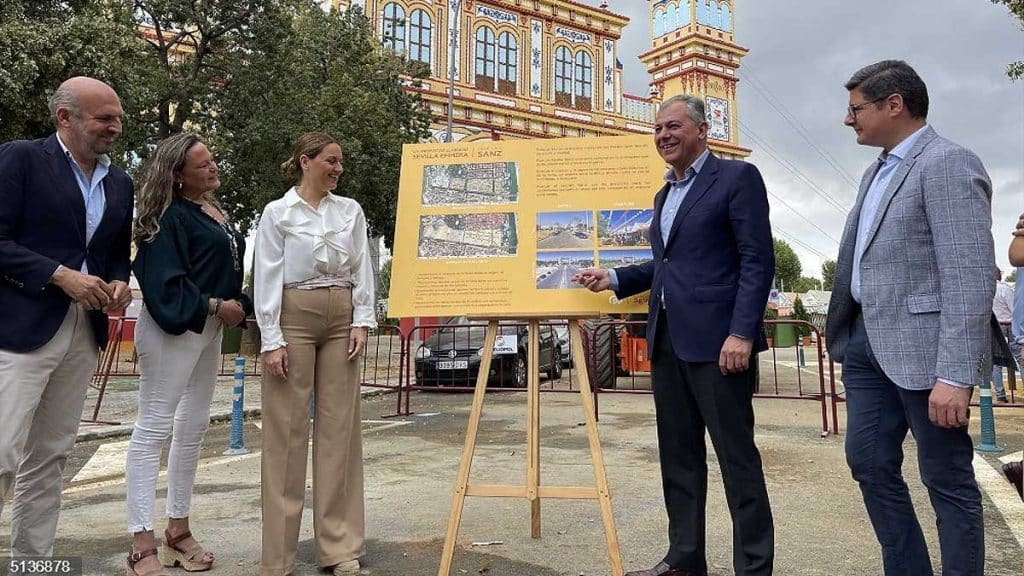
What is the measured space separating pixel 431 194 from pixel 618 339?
32.1ft

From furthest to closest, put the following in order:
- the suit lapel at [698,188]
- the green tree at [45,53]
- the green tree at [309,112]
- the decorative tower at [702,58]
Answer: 1. the decorative tower at [702,58]
2. the green tree at [309,112]
3. the green tree at [45,53]
4. the suit lapel at [698,188]

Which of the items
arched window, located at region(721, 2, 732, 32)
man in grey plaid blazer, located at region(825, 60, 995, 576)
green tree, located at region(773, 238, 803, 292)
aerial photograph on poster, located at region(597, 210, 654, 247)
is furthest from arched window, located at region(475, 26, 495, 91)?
green tree, located at region(773, 238, 803, 292)

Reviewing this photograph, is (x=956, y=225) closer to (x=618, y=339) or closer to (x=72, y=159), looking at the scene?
(x=72, y=159)

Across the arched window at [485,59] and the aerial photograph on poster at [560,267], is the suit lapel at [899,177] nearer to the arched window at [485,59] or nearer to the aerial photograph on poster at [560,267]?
the aerial photograph on poster at [560,267]

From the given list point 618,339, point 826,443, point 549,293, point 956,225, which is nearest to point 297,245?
point 549,293

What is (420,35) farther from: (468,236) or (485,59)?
(468,236)

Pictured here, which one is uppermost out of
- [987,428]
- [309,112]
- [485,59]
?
[485,59]

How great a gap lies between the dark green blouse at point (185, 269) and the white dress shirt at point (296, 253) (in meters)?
0.23

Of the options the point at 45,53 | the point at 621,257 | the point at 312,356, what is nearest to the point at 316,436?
the point at 312,356

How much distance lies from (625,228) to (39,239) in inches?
100

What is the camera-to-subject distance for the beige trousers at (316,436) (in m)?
3.34

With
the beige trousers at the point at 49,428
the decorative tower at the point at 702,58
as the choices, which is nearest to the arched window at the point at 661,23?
the decorative tower at the point at 702,58

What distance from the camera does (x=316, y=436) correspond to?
351cm

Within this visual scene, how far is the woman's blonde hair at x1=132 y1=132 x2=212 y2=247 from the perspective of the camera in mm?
3308
